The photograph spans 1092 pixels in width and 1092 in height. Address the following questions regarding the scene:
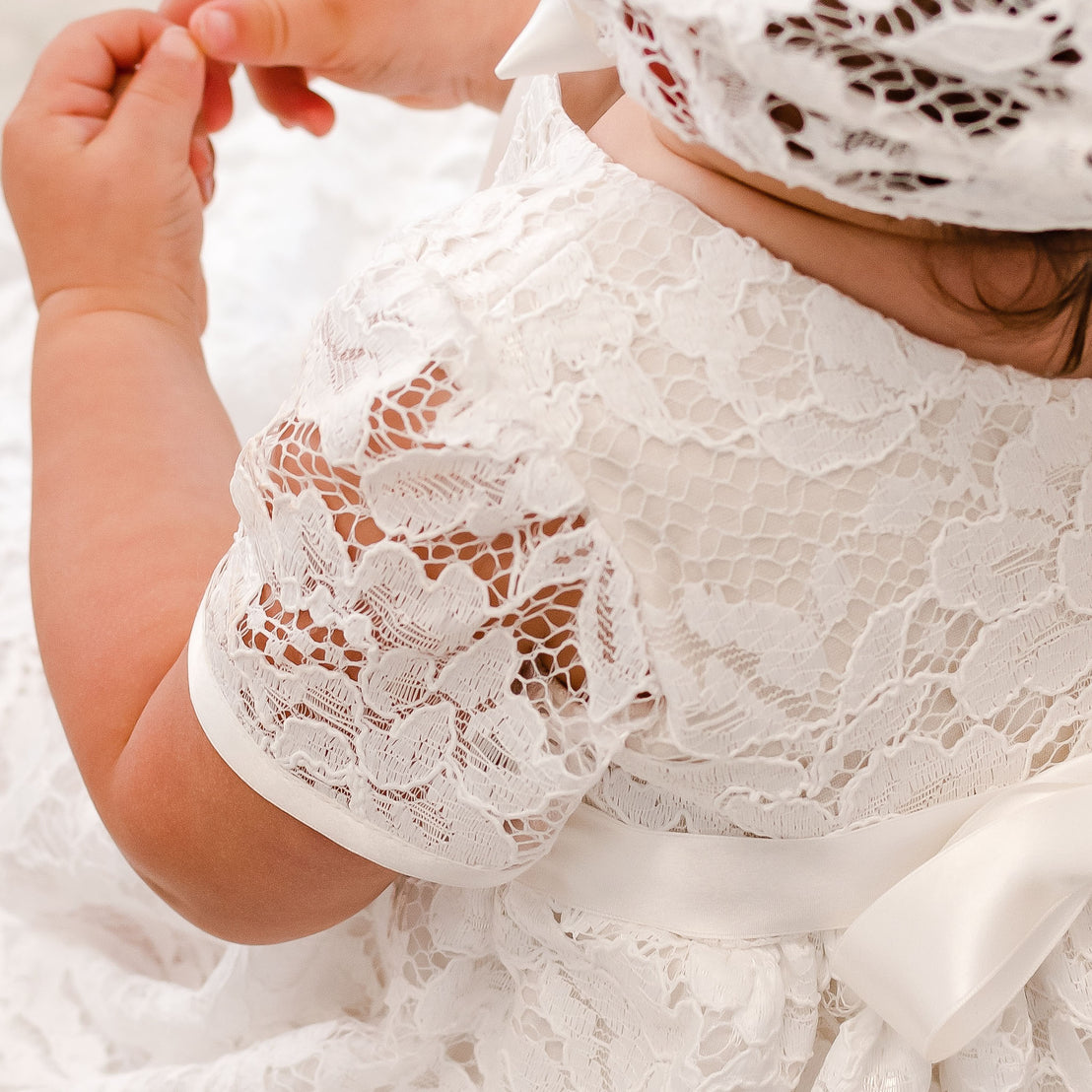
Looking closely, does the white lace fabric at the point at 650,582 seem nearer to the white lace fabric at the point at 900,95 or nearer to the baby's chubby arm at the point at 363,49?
the white lace fabric at the point at 900,95

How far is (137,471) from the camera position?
0.64 metres

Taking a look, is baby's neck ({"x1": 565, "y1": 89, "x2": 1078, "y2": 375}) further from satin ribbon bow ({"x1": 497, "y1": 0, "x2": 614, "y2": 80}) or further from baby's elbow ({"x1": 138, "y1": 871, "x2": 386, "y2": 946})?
baby's elbow ({"x1": 138, "y1": 871, "x2": 386, "y2": 946})

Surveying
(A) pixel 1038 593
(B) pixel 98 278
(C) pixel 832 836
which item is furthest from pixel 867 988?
(B) pixel 98 278

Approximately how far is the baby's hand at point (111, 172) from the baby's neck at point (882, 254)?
390mm

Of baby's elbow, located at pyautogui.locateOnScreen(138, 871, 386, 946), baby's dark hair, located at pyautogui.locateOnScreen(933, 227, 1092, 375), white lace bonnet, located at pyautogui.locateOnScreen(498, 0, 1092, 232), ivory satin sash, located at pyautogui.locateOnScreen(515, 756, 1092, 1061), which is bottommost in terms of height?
baby's elbow, located at pyautogui.locateOnScreen(138, 871, 386, 946)

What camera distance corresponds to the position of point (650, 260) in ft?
1.38

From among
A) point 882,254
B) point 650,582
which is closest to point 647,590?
point 650,582

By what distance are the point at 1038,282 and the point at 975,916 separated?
0.24m

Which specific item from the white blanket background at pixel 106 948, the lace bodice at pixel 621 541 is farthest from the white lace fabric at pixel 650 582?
the white blanket background at pixel 106 948

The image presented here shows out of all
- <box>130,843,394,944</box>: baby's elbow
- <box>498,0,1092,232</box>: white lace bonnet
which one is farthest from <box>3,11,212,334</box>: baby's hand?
<box>498,0,1092,232</box>: white lace bonnet

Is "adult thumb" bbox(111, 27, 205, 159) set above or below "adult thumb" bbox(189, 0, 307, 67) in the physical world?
below

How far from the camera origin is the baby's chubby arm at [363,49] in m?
0.73

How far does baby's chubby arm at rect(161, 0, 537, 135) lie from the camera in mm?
730

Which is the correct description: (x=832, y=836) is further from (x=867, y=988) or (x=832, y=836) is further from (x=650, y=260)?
(x=650, y=260)
